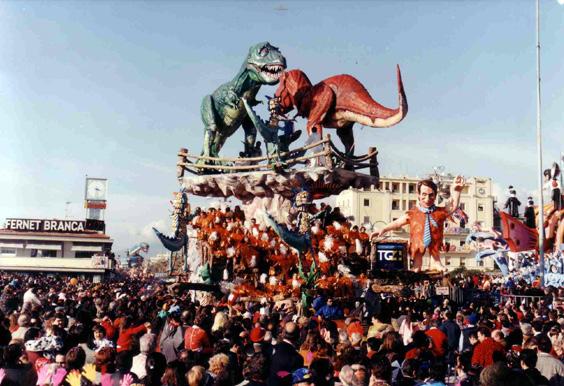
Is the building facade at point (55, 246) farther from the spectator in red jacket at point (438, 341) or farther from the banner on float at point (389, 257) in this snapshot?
the spectator in red jacket at point (438, 341)

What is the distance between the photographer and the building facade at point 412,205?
90.0 meters

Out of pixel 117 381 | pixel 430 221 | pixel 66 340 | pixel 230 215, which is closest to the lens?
pixel 117 381

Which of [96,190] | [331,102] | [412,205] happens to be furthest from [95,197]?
[331,102]

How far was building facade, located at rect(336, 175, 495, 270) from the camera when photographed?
90000 millimetres

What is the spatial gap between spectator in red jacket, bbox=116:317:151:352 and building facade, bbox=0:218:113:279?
72.4m

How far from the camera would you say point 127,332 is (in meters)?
10.4

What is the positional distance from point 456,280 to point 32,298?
16676mm

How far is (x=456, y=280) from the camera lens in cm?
2680

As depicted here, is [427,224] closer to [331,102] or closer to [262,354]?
[331,102]

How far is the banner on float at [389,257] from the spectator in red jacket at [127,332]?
17.4m

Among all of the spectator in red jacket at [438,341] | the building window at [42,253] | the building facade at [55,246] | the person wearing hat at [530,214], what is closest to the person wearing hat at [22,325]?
the spectator in red jacket at [438,341]

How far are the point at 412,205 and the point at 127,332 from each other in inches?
3375

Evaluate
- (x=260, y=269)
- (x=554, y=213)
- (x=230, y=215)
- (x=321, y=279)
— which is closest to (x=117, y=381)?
(x=321, y=279)

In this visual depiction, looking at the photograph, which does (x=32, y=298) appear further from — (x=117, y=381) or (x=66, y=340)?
(x=117, y=381)
